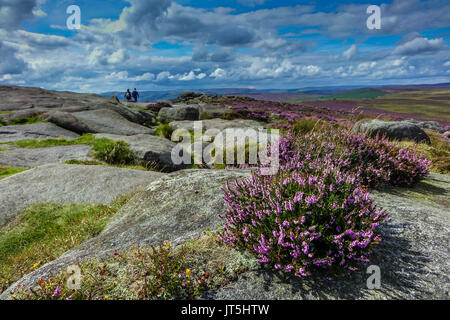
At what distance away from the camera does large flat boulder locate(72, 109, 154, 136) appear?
19.5 meters

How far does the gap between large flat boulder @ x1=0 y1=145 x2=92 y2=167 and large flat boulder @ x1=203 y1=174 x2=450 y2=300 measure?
12421mm

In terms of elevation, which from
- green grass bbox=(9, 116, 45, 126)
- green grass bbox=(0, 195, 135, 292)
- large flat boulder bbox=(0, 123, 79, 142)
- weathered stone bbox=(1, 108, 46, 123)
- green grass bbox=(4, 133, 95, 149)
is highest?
weathered stone bbox=(1, 108, 46, 123)

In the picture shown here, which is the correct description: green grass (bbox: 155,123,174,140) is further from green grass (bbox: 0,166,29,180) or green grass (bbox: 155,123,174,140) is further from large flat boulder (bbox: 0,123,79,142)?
green grass (bbox: 0,166,29,180)

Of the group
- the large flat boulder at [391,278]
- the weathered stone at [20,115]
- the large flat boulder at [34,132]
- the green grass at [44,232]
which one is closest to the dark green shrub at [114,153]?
the green grass at [44,232]

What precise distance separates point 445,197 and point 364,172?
6.28 feet

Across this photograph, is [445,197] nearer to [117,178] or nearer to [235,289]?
[235,289]

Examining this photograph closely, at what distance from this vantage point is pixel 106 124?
20062 mm

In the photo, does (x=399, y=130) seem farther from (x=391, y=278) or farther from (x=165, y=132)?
(x=165, y=132)

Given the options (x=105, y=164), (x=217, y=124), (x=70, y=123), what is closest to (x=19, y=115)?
(x=70, y=123)

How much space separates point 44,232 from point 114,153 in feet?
22.9

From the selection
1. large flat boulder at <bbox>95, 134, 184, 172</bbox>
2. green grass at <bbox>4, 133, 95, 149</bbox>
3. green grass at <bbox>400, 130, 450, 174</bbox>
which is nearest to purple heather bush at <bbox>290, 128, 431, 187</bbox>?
green grass at <bbox>400, 130, 450, 174</bbox>

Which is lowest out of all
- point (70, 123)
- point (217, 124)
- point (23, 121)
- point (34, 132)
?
point (34, 132)
